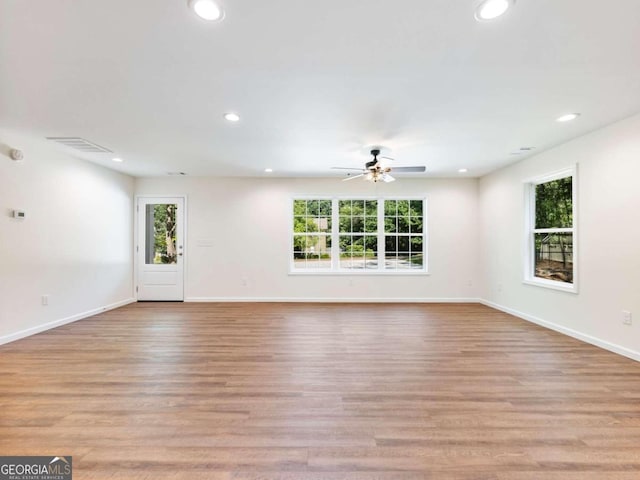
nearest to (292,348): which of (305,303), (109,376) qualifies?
(109,376)

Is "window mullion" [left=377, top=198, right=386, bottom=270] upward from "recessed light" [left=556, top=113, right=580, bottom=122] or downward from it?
downward

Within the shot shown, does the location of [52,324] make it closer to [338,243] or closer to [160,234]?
[160,234]

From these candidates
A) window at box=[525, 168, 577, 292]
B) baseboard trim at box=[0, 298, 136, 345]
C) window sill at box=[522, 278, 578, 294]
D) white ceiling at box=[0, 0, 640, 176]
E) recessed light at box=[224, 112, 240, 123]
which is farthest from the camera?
window at box=[525, 168, 577, 292]

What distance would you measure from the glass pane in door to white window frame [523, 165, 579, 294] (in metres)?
6.37

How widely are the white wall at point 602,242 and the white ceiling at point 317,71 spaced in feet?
→ 0.92

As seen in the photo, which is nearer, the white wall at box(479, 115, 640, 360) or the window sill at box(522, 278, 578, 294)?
the white wall at box(479, 115, 640, 360)

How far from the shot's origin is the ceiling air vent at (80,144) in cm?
367

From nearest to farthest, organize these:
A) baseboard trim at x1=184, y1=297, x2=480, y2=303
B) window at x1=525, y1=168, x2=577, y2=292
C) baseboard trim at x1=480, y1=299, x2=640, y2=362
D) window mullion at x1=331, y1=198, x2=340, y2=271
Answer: baseboard trim at x1=480, y1=299, x2=640, y2=362, window at x1=525, y1=168, x2=577, y2=292, baseboard trim at x1=184, y1=297, x2=480, y2=303, window mullion at x1=331, y1=198, x2=340, y2=271

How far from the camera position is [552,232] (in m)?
4.28

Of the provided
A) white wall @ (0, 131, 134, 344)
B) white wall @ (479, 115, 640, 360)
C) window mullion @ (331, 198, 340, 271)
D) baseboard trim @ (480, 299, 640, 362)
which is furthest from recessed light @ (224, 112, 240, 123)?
baseboard trim @ (480, 299, 640, 362)

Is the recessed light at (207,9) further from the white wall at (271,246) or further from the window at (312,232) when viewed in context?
the window at (312,232)

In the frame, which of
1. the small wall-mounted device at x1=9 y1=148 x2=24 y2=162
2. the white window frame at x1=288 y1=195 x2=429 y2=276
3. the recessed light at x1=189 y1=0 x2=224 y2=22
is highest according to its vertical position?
the recessed light at x1=189 y1=0 x2=224 y2=22

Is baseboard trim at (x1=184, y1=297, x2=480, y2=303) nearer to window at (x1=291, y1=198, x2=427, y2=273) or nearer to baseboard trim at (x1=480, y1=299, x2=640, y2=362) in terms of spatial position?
window at (x1=291, y1=198, x2=427, y2=273)

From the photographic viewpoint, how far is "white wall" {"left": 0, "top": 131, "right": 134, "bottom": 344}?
3539mm
